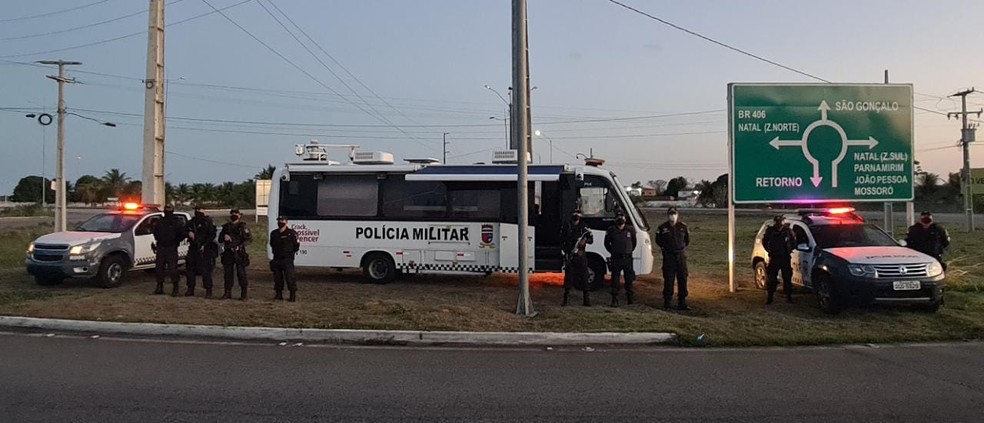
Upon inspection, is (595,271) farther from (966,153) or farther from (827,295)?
(966,153)

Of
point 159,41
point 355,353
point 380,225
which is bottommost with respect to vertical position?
point 355,353

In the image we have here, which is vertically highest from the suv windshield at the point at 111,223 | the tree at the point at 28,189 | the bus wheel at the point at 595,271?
the tree at the point at 28,189

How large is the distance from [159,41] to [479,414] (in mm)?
21609

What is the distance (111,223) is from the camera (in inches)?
595

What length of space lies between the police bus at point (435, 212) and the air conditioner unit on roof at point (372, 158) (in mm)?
23

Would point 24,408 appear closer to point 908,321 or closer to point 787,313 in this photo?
point 787,313

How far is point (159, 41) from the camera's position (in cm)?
2305

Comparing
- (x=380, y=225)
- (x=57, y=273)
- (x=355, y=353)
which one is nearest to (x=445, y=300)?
(x=380, y=225)

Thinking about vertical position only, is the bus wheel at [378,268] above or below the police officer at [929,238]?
below

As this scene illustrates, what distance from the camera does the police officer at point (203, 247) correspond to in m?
12.5

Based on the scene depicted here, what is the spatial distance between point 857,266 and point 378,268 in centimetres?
902

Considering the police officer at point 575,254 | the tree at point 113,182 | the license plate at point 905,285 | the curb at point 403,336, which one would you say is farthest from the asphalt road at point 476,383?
the tree at point 113,182

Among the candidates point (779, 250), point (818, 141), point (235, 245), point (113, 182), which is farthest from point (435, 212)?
point (113, 182)

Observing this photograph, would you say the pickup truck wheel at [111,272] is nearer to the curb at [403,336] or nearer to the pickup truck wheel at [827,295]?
the curb at [403,336]
